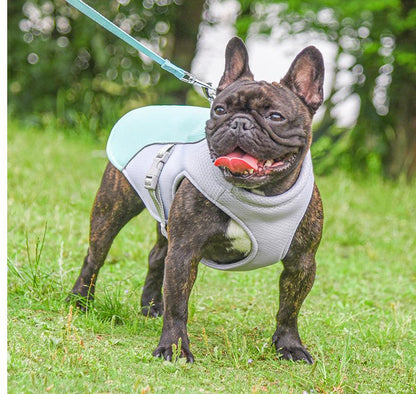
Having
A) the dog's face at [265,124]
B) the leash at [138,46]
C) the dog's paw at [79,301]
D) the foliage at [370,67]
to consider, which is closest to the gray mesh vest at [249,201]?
the dog's face at [265,124]

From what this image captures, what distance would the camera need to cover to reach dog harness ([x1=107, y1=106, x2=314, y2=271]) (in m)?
3.41

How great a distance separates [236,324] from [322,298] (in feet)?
4.56

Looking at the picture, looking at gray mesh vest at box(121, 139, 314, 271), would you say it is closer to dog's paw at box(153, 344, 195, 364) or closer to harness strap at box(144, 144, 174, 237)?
harness strap at box(144, 144, 174, 237)

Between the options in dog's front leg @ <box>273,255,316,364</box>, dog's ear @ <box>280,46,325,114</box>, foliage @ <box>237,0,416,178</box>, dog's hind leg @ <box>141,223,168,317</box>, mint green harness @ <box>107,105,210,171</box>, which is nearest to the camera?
dog's ear @ <box>280,46,325,114</box>

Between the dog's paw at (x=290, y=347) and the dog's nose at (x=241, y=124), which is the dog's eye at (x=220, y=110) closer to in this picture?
the dog's nose at (x=241, y=124)

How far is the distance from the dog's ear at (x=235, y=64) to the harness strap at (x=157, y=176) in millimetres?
500

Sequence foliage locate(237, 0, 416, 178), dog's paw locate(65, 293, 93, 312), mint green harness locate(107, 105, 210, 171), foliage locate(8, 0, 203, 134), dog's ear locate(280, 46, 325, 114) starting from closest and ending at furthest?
1. dog's ear locate(280, 46, 325, 114)
2. mint green harness locate(107, 105, 210, 171)
3. dog's paw locate(65, 293, 93, 312)
4. foliage locate(237, 0, 416, 178)
5. foliage locate(8, 0, 203, 134)

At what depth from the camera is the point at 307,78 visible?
3475 millimetres

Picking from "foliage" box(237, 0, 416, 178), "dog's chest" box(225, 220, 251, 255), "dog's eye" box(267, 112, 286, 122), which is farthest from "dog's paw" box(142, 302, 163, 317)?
"foliage" box(237, 0, 416, 178)

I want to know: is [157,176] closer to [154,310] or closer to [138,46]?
[138,46]

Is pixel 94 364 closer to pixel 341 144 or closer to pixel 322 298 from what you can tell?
pixel 322 298

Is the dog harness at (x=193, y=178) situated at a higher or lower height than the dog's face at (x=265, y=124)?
lower

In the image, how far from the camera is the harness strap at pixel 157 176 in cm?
379

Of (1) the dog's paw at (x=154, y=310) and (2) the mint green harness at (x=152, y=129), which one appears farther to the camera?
(1) the dog's paw at (x=154, y=310)
